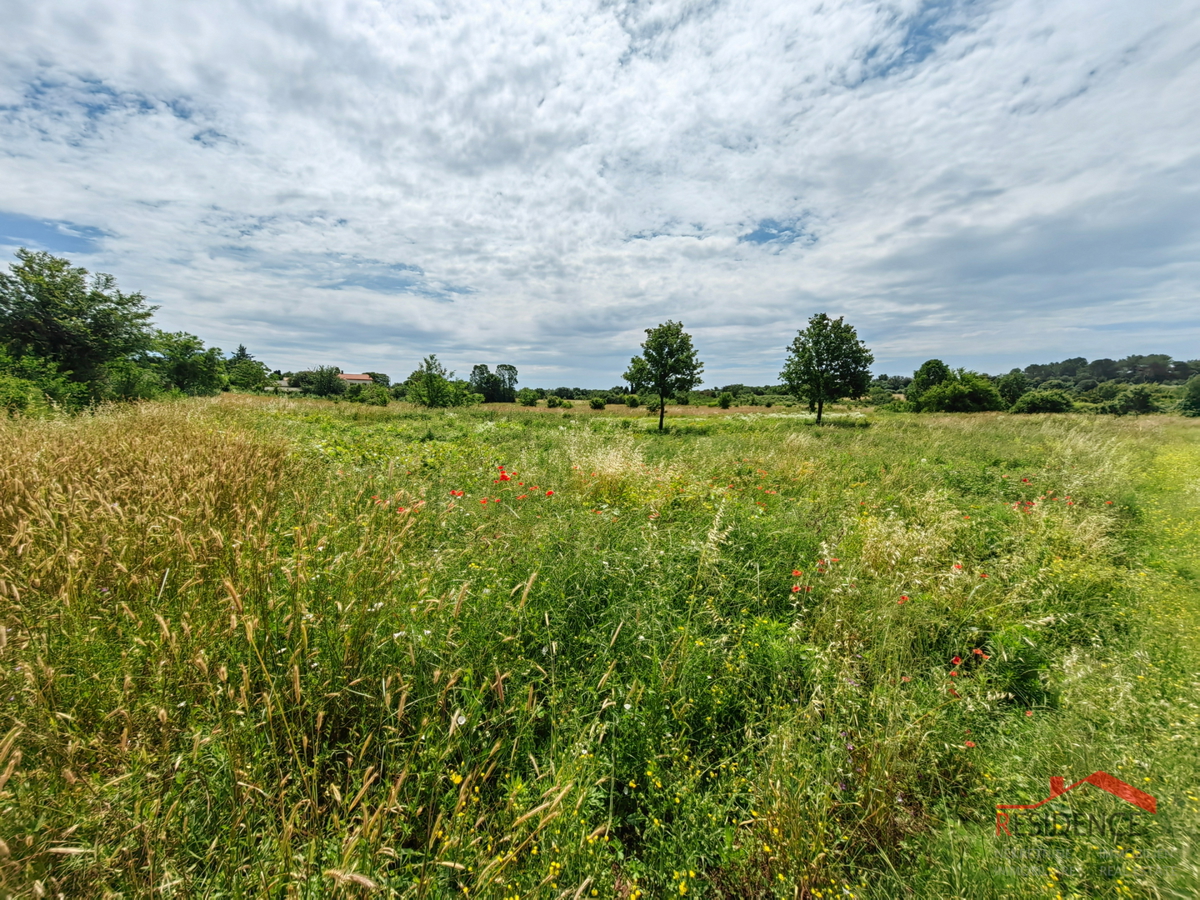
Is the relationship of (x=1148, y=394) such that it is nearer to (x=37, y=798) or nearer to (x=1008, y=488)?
(x=1008, y=488)

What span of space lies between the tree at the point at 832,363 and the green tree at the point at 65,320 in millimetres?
35016

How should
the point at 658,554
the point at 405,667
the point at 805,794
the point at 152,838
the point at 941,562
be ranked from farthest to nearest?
the point at 941,562, the point at 658,554, the point at 405,667, the point at 805,794, the point at 152,838

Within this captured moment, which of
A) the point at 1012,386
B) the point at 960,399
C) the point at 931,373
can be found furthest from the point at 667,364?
the point at 1012,386

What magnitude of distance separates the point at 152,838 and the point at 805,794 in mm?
2727

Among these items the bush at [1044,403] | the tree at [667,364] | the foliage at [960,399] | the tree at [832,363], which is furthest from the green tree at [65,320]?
the bush at [1044,403]

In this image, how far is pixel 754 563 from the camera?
166 inches

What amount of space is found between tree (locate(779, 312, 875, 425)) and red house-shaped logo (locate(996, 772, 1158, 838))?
2818 cm

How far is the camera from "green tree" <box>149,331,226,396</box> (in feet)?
78.3

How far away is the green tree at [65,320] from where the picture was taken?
1430 centimetres

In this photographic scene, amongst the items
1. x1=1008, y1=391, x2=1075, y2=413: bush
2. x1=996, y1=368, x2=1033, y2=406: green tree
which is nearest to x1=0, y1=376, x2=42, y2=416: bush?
x1=1008, y1=391, x2=1075, y2=413: bush

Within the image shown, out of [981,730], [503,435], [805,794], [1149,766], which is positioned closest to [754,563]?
[981,730]

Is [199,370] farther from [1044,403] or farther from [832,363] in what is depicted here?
[1044,403]

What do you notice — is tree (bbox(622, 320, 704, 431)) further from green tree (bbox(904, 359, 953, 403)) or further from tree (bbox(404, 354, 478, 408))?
green tree (bbox(904, 359, 953, 403))

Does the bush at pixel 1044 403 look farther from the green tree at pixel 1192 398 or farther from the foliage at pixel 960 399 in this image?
the green tree at pixel 1192 398
